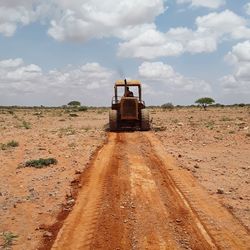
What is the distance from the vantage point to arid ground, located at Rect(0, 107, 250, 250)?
7.94 metres

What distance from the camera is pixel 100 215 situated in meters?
9.12

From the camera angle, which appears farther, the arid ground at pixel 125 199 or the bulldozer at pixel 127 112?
the bulldozer at pixel 127 112

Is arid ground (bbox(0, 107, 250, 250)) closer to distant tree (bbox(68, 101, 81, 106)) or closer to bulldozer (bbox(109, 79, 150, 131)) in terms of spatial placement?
bulldozer (bbox(109, 79, 150, 131))

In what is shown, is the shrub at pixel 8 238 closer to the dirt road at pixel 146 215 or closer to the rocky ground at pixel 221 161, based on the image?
the dirt road at pixel 146 215

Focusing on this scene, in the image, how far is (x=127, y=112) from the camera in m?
28.0

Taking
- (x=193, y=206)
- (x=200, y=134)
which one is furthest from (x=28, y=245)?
(x=200, y=134)

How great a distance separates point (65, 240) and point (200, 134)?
18748 millimetres

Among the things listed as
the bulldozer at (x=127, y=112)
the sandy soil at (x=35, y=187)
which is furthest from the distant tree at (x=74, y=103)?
the sandy soil at (x=35, y=187)

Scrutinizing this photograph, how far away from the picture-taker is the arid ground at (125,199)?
7.94 m

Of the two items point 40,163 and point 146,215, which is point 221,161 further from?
point 146,215

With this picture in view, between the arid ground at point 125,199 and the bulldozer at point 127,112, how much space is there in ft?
28.5

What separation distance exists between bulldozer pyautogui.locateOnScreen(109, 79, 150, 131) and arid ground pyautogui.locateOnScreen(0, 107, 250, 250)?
8.68 metres

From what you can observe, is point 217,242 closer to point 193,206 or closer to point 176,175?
point 193,206

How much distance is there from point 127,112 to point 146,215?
19029 millimetres
